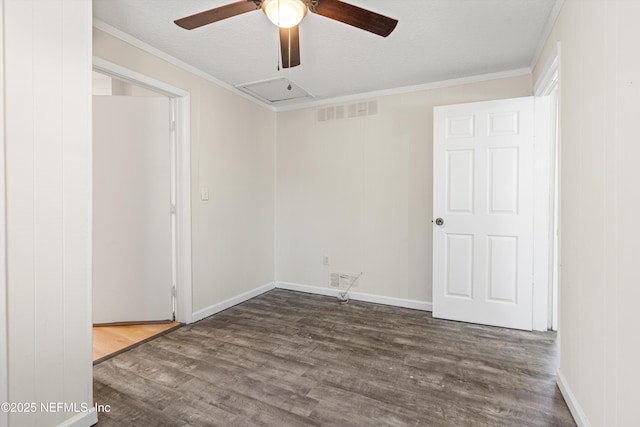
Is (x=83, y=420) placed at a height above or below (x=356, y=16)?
below

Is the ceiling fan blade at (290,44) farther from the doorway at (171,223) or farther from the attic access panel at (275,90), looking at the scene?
the doorway at (171,223)

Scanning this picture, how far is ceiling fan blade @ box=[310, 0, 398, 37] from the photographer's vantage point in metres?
1.55

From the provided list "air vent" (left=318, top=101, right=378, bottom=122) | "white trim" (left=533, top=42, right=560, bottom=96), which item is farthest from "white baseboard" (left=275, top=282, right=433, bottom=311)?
"white trim" (left=533, top=42, right=560, bottom=96)

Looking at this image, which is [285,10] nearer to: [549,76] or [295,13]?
[295,13]

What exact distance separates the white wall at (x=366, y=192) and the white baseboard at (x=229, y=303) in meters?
0.30

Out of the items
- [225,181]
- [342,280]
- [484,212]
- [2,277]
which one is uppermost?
[225,181]

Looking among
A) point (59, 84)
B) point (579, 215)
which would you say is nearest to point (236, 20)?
point (59, 84)

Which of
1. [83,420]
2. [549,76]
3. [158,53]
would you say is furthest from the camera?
[158,53]

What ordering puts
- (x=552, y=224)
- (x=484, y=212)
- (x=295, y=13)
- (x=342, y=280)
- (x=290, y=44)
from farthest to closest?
(x=342, y=280) → (x=484, y=212) → (x=552, y=224) → (x=290, y=44) → (x=295, y=13)

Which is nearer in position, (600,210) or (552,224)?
(600,210)

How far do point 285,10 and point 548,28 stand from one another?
6.23 feet

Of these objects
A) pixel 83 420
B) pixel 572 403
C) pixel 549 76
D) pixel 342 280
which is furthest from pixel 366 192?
pixel 83 420

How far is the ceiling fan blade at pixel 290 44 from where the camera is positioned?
5.78ft

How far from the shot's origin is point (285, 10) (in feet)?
5.31
